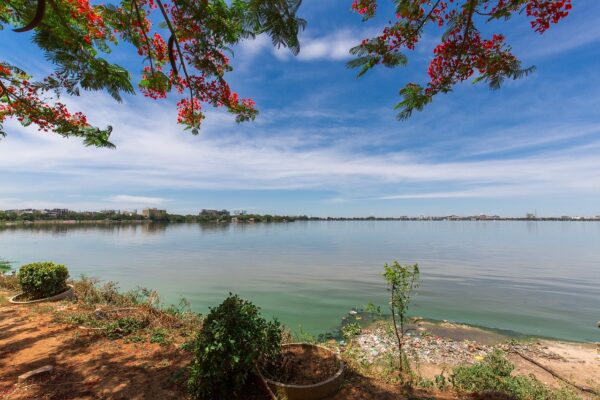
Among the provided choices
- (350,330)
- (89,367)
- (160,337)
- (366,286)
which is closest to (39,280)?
(160,337)

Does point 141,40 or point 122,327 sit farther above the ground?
point 141,40

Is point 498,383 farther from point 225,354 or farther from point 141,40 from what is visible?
point 141,40

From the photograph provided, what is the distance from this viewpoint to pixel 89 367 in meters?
4.91

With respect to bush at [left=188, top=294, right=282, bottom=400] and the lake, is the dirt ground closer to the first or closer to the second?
bush at [left=188, top=294, right=282, bottom=400]

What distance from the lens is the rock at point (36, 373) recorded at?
4364mm

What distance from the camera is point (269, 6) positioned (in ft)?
10.3

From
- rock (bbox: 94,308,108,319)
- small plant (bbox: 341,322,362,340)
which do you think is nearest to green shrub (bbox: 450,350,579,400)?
small plant (bbox: 341,322,362,340)

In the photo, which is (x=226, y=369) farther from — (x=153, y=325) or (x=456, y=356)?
(x=456, y=356)

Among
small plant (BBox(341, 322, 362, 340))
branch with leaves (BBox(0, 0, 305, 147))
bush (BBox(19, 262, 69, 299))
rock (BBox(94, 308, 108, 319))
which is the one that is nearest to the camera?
branch with leaves (BBox(0, 0, 305, 147))

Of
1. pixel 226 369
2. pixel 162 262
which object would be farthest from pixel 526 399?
pixel 162 262

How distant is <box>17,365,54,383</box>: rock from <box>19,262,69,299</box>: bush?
17.9ft

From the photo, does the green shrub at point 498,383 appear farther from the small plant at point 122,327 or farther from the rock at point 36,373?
the rock at point 36,373

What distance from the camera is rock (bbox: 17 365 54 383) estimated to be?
4.36 m

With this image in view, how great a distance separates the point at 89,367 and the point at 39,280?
5850 millimetres
